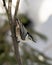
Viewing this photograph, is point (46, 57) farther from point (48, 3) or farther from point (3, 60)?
point (48, 3)

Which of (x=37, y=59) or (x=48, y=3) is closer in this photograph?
(x=37, y=59)

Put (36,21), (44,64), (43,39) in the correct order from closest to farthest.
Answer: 1. (44,64)
2. (43,39)
3. (36,21)

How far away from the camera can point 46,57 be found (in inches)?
39.1

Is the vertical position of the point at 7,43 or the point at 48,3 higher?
the point at 48,3

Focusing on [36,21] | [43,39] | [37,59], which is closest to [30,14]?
[36,21]

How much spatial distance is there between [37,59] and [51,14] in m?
0.26

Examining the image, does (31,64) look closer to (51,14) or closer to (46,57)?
(46,57)

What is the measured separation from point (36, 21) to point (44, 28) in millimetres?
61

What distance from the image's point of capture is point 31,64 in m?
0.96

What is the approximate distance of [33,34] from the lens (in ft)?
3.35

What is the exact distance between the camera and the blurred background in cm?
96

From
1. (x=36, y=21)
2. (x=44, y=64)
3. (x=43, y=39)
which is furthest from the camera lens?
(x=36, y=21)

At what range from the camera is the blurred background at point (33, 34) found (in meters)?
0.96

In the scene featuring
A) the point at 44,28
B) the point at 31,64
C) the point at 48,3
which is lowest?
the point at 31,64
